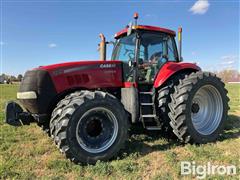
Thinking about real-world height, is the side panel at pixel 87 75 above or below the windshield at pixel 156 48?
below

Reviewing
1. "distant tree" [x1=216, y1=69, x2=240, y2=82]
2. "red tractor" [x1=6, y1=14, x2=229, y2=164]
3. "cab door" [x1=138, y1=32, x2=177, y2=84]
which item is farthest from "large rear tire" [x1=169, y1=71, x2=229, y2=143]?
"distant tree" [x1=216, y1=69, x2=240, y2=82]

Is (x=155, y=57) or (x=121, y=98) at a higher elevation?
(x=155, y=57)

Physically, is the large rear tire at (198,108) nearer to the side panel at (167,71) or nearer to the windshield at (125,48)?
the side panel at (167,71)

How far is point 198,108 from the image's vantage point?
6.03 metres

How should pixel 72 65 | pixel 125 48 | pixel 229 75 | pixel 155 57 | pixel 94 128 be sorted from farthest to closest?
pixel 229 75 → pixel 125 48 → pixel 155 57 → pixel 72 65 → pixel 94 128

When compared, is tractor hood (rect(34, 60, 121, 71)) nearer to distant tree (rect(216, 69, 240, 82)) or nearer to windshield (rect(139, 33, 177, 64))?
windshield (rect(139, 33, 177, 64))

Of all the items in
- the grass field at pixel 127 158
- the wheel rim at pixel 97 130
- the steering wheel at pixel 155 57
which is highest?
the steering wheel at pixel 155 57

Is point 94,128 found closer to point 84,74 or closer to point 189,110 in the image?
point 84,74

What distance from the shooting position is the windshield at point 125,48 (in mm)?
6089

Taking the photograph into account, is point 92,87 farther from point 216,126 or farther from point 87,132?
point 216,126

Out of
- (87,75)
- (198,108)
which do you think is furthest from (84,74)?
(198,108)

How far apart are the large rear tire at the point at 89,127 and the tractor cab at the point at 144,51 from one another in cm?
121

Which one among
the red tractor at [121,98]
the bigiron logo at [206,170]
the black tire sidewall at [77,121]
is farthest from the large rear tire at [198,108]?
the black tire sidewall at [77,121]

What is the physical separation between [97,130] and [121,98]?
1121 mm
